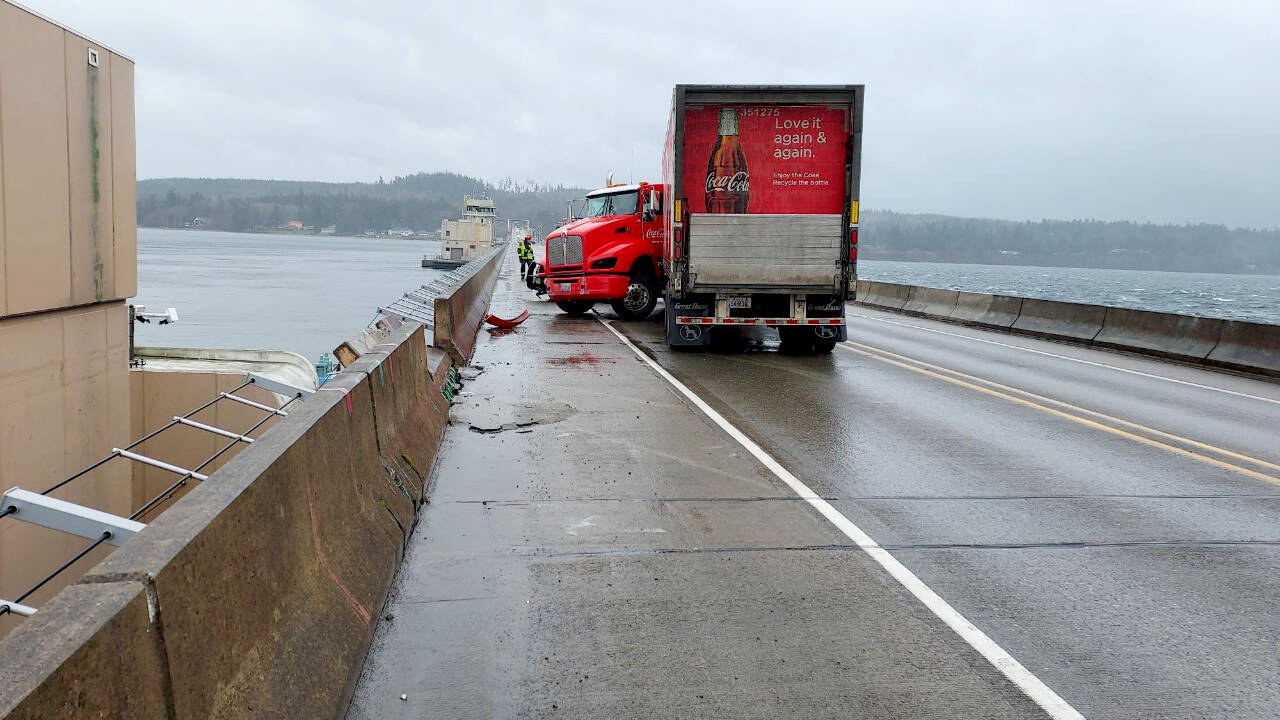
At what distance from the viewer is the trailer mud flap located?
16609 millimetres

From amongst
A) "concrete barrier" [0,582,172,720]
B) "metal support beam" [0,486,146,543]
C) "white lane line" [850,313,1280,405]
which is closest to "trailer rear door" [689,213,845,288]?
"white lane line" [850,313,1280,405]

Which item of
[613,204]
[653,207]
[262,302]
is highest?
[613,204]

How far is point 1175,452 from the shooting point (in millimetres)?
9188

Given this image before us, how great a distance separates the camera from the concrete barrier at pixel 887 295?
1232 inches

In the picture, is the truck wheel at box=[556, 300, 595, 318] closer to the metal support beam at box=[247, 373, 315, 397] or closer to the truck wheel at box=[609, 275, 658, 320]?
the truck wheel at box=[609, 275, 658, 320]

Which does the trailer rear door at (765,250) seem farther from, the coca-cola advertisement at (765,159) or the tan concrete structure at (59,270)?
the tan concrete structure at (59,270)

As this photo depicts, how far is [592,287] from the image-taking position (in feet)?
76.1

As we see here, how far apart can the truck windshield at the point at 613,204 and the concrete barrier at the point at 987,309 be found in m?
8.88

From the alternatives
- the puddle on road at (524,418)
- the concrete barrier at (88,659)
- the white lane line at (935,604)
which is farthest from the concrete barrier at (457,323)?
the concrete barrier at (88,659)

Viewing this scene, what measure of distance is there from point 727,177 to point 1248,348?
346 inches

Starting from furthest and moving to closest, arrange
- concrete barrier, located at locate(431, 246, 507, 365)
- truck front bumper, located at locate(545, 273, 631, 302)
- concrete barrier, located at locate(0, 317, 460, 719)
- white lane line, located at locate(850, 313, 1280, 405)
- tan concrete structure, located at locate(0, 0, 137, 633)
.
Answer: truck front bumper, located at locate(545, 273, 631, 302) < concrete barrier, located at locate(431, 246, 507, 365) < white lane line, located at locate(850, 313, 1280, 405) < tan concrete structure, located at locate(0, 0, 137, 633) < concrete barrier, located at locate(0, 317, 460, 719)

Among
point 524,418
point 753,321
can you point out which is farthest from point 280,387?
point 753,321

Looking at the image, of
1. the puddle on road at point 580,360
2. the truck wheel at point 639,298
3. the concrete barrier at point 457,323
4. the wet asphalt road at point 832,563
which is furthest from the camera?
the truck wheel at point 639,298

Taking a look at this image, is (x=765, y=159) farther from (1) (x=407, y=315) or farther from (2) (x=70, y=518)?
(2) (x=70, y=518)
